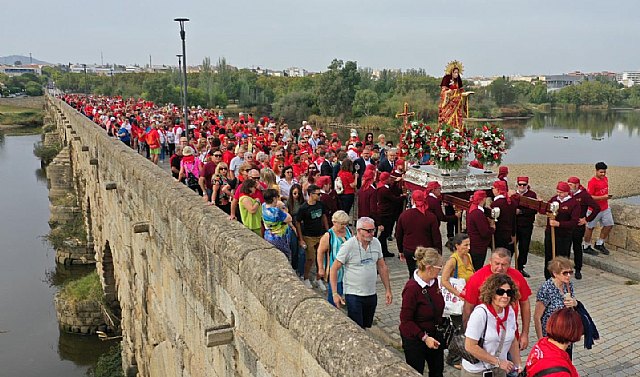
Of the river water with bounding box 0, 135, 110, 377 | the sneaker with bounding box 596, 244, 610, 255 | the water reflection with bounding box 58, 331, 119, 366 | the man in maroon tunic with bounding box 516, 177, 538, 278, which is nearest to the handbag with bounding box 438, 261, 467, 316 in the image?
the man in maroon tunic with bounding box 516, 177, 538, 278

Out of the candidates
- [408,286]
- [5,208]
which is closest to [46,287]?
[5,208]

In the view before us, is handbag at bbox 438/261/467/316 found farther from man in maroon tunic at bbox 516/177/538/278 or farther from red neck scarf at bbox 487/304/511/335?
man in maroon tunic at bbox 516/177/538/278

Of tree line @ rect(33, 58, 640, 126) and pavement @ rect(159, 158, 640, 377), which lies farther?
tree line @ rect(33, 58, 640, 126)

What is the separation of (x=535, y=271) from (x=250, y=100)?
76.4 meters

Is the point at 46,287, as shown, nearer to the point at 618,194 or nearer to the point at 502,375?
the point at 502,375

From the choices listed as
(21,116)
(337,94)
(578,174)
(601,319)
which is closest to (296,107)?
(337,94)

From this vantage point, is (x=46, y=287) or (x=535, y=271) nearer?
(x=535, y=271)

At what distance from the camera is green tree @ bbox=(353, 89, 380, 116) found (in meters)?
63.5

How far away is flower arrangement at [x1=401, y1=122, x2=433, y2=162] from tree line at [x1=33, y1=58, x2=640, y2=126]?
29.8m

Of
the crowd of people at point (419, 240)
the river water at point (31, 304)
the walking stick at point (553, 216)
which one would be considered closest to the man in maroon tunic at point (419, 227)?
the crowd of people at point (419, 240)

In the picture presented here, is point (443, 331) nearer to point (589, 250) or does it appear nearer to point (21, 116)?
point (589, 250)

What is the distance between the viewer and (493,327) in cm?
374

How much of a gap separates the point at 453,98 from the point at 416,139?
1.20m

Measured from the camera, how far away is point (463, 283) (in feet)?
15.7
